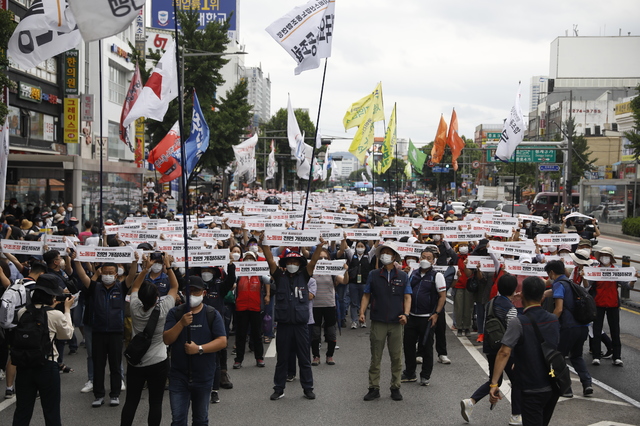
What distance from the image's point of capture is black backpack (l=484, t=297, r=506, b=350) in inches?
267

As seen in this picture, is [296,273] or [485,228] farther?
[485,228]

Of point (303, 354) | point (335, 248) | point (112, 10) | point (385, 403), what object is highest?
point (112, 10)

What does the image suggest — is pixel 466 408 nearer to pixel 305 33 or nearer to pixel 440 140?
pixel 305 33

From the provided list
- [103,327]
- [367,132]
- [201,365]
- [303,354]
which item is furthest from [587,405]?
[367,132]

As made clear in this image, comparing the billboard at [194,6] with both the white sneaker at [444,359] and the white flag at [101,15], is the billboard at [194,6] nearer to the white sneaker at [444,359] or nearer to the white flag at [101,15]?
the white sneaker at [444,359]

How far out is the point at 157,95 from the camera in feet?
48.7

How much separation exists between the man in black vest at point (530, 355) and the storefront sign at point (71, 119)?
104ft

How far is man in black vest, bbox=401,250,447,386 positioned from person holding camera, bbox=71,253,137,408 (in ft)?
11.8

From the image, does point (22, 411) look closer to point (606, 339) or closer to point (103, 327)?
point (103, 327)

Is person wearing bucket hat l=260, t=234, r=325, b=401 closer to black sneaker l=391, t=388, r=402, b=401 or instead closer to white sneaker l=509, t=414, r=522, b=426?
black sneaker l=391, t=388, r=402, b=401

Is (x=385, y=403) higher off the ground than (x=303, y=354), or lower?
lower

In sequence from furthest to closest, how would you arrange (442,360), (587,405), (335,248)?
(335,248) → (442,360) → (587,405)

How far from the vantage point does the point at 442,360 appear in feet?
33.4

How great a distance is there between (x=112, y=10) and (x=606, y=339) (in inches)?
318
